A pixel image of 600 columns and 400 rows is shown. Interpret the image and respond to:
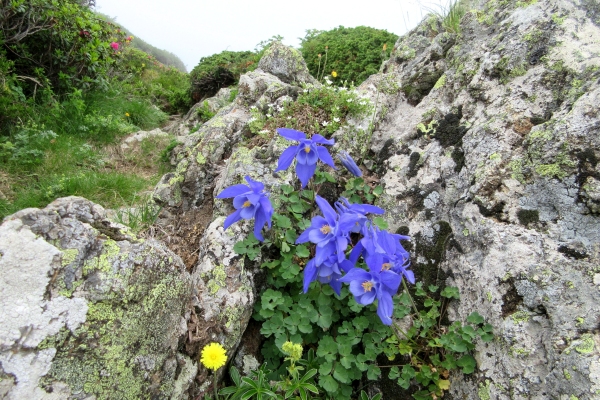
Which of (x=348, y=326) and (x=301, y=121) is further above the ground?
(x=301, y=121)

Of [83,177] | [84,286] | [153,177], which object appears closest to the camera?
[84,286]

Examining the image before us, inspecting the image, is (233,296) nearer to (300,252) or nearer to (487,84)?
(300,252)

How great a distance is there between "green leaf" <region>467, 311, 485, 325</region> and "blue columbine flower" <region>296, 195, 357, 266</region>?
0.84 meters

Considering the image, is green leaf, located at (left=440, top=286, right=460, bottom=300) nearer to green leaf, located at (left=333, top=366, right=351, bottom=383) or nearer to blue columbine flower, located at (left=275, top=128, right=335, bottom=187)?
green leaf, located at (left=333, top=366, right=351, bottom=383)

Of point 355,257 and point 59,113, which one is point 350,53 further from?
point 355,257

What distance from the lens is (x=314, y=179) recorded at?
123 inches

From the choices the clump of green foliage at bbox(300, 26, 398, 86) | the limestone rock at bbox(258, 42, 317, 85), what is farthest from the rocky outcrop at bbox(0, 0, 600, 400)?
the clump of green foliage at bbox(300, 26, 398, 86)

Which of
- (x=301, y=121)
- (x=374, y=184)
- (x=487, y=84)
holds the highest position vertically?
(x=487, y=84)

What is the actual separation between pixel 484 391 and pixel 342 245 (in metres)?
1.11

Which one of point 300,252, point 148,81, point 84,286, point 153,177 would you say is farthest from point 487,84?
point 148,81

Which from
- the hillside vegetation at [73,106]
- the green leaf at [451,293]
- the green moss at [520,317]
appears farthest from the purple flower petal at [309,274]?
the hillside vegetation at [73,106]

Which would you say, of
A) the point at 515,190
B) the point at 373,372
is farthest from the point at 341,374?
the point at 515,190

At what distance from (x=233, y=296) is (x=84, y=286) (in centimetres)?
96

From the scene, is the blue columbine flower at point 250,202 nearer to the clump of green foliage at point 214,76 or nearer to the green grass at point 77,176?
the green grass at point 77,176
